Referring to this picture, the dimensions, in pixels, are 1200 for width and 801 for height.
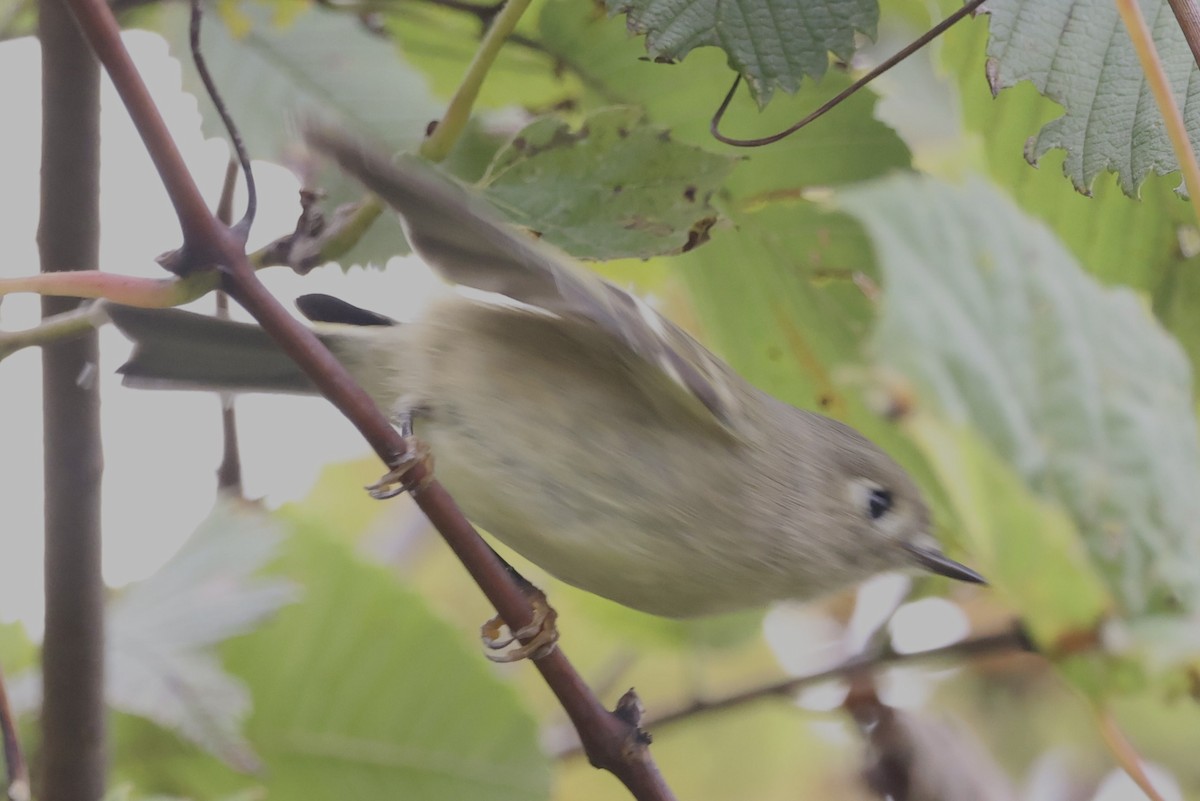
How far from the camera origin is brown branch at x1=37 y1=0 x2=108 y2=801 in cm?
103

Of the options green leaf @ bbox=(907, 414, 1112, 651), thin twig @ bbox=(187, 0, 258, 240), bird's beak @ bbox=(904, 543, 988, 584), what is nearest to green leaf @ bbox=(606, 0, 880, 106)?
thin twig @ bbox=(187, 0, 258, 240)

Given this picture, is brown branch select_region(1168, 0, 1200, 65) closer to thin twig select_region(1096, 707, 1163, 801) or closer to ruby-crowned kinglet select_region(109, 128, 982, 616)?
ruby-crowned kinglet select_region(109, 128, 982, 616)

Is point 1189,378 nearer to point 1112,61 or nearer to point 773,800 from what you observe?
point 1112,61

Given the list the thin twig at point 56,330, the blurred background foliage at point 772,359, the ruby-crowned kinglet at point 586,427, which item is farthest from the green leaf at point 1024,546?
the thin twig at point 56,330

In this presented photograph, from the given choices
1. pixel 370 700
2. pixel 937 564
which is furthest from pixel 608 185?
pixel 370 700

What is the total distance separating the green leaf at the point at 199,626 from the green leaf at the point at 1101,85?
0.95m

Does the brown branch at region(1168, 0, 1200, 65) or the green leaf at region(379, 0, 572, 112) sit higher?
the green leaf at region(379, 0, 572, 112)

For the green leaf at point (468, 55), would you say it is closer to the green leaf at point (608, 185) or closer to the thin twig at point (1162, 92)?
the green leaf at point (608, 185)

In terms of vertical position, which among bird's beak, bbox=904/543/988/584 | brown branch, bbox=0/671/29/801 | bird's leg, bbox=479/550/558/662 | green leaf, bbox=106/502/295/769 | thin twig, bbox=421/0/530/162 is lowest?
bird's beak, bbox=904/543/988/584

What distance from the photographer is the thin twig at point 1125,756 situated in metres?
1.09

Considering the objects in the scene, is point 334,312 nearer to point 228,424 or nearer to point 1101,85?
point 228,424

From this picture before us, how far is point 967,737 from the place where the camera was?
1.41m

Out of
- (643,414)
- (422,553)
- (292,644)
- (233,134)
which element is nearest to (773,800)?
(422,553)

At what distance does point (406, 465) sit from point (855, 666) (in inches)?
33.7
